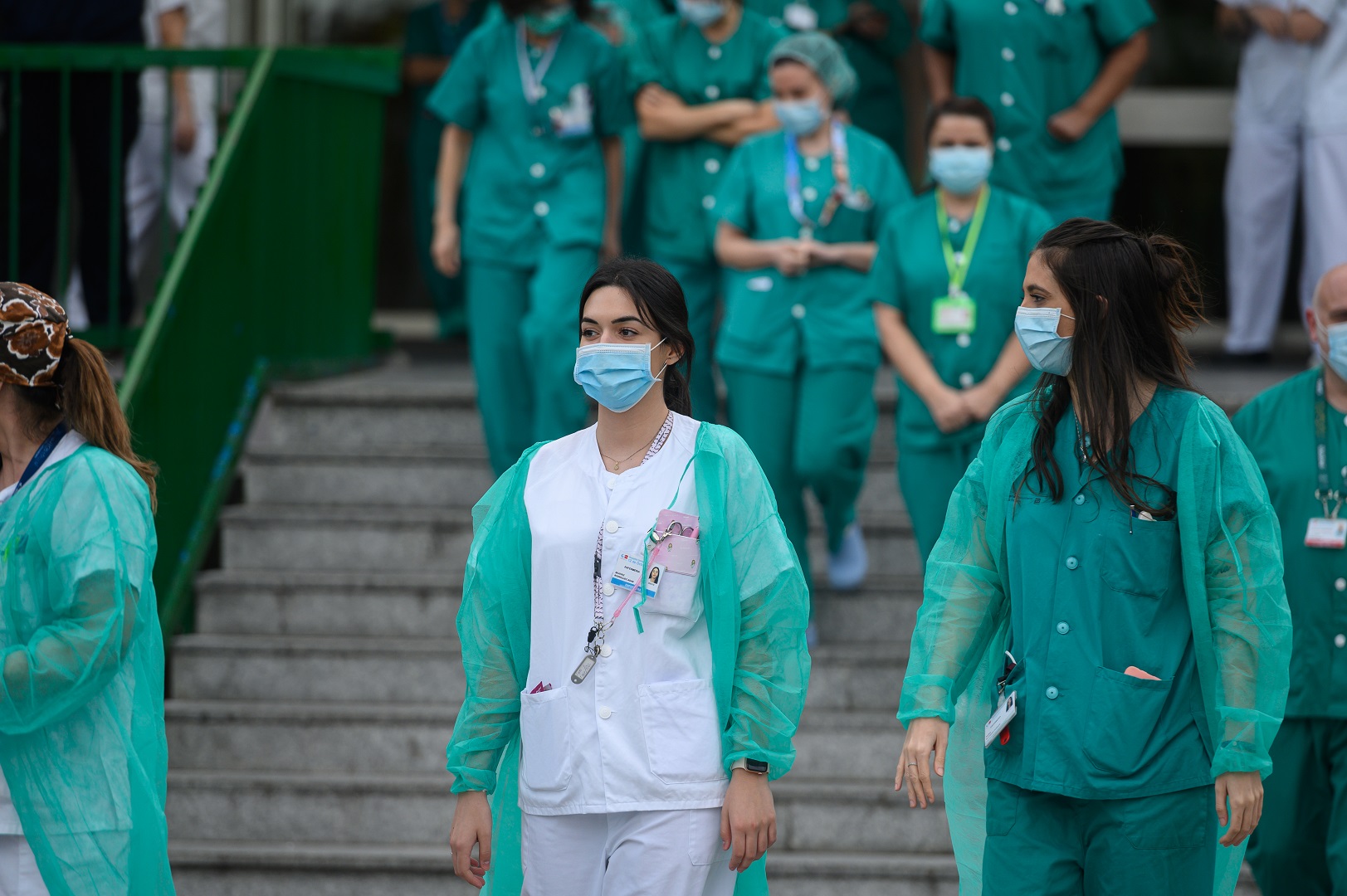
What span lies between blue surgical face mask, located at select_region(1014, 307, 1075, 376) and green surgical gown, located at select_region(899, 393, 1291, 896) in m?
0.10

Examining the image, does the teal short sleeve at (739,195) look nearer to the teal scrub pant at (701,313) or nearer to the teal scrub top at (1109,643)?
the teal scrub pant at (701,313)

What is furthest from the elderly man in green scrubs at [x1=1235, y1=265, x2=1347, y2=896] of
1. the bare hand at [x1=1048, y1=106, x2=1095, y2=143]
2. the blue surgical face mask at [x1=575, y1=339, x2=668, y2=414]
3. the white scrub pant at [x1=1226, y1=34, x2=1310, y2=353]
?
the white scrub pant at [x1=1226, y1=34, x2=1310, y2=353]

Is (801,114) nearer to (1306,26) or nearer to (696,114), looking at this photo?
(696,114)

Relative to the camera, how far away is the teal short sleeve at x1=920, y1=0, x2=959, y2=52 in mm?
6953

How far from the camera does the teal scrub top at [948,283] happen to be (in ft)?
18.8

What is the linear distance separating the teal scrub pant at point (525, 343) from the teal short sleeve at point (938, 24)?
1.64 metres

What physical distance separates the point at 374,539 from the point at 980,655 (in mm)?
3630

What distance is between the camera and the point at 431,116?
9188 millimetres

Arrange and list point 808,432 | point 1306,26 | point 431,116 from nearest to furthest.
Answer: point 808,432
point 1306,26
point 431,116

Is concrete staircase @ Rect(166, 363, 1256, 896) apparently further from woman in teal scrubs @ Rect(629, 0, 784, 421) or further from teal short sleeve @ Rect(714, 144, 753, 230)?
teal short sleeve @ Rect(714, 144, 753, 230)

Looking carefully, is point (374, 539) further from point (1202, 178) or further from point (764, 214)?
point (1202, 178)

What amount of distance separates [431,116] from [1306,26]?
4357 millimetres

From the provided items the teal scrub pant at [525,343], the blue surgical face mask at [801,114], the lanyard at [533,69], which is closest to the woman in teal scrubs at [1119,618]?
the blue surgical face mask at [801,114]

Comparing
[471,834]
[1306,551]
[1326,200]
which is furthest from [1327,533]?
[1326,200]
